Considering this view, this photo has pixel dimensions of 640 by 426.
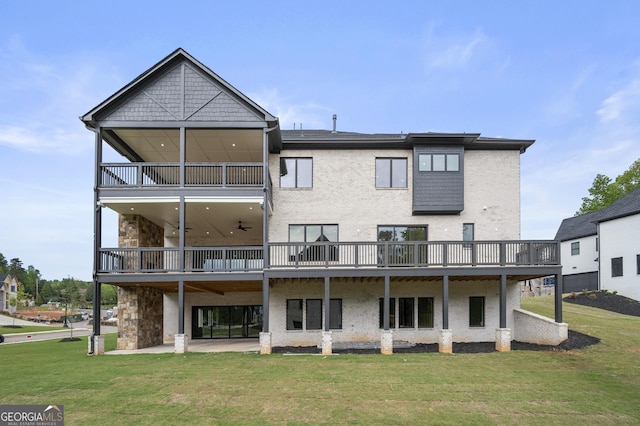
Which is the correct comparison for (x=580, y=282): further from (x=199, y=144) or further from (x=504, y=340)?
(x=199, y=144)

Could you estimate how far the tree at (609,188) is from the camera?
152 feet

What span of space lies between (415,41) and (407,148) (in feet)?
53.1

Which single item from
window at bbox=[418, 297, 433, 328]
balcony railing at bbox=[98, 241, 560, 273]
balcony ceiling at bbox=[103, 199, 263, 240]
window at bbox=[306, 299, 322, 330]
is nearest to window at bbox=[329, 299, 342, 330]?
window at bbox=[306, 299, 322, 330]

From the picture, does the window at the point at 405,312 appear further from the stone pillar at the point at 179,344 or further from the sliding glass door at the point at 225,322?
the stone pillar at the point at 179,344

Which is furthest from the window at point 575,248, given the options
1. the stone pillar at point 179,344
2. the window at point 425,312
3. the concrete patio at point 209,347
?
the stone pillar at point 179,344

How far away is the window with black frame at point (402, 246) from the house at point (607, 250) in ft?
57.3

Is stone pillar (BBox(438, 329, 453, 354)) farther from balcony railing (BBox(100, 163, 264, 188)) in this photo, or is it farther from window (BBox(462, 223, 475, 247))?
balcony railing (BBox(100, 163, 264, 188))

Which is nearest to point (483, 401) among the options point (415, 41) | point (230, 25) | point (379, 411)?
point (379, 411)

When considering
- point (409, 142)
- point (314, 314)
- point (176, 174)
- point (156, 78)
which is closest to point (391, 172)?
point (409, 142)

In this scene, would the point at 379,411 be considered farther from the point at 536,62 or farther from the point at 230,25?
the point at 536,62

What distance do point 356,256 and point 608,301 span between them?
21.6m

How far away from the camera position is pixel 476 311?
19859 mm

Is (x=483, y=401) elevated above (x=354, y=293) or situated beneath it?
situated beneath

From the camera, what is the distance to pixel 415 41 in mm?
32781
